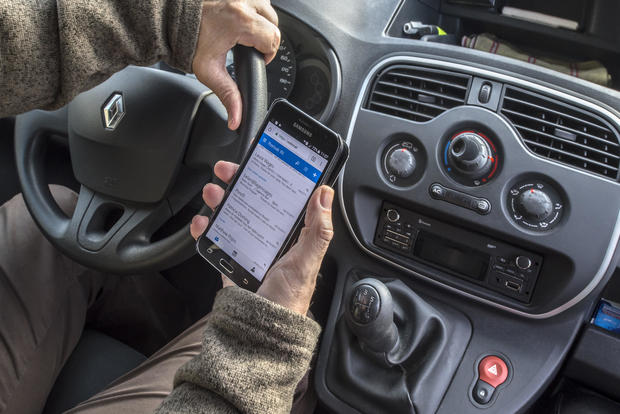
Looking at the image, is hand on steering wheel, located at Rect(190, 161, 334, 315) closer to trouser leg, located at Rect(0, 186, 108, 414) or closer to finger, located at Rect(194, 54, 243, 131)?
finger, located at Rect(194, 54, 243, 131)

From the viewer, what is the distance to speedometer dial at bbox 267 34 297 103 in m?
1.15

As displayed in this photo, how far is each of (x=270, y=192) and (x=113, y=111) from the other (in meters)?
0.37

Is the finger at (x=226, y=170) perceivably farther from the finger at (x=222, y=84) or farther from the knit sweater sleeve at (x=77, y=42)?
the knit sweater sleeve at (x=77, y=42)

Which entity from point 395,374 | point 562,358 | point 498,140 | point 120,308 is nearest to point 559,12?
point 498,140

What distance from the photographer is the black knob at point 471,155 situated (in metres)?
0.90

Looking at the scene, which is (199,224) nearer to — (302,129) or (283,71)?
(302,129)

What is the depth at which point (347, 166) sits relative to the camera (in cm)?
103

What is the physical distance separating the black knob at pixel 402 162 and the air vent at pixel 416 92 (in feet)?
0.20

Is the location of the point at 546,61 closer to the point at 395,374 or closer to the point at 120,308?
the point at 395,374

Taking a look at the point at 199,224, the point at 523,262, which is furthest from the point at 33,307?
the point at 523,262

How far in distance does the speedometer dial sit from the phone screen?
36 centimetres

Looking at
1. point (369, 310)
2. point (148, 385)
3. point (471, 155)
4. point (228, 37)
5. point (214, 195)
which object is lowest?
point (148, 385)

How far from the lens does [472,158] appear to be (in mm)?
899

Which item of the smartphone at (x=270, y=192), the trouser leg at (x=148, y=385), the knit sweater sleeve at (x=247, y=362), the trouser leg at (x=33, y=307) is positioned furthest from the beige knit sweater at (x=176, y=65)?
the trouser leg at (x=33, y=307)
